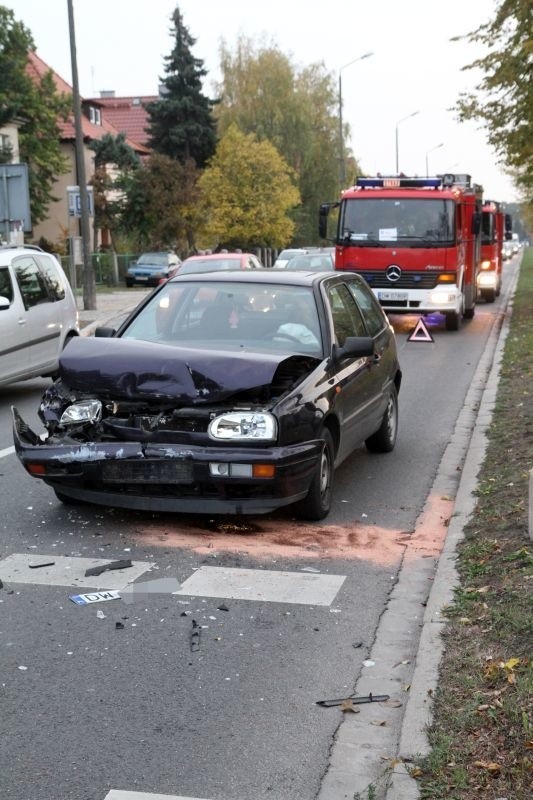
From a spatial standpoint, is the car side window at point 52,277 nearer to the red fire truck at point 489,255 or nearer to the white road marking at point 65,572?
the white road marking at point 65,572

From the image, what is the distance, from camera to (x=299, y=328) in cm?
788

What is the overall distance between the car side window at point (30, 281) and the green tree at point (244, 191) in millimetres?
42273

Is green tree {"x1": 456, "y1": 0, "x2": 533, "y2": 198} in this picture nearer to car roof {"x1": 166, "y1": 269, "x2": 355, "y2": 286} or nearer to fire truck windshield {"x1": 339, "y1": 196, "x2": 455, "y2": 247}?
fire truck windshield {"x1": 339, "y1": 196, "x2": 455, "y2": 247}

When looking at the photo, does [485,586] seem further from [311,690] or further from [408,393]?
[408,393]

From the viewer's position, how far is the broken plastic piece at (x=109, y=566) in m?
6.14

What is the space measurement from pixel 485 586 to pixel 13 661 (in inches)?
92.0

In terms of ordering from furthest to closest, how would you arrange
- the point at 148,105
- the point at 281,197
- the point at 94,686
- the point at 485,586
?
the point at 148,105
the point at 281,197
the point at 485,586
the point at 94,686

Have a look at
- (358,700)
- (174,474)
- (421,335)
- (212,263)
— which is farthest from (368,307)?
(212,263)

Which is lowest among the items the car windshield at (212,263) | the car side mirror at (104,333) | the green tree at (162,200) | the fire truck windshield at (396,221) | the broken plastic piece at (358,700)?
the broken plastic piece at (358,700)

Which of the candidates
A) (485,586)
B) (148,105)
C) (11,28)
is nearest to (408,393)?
(485,586)

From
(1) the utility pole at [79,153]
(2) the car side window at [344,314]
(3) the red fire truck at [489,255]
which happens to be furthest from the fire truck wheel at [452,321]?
(2) the car side window at [344,314]

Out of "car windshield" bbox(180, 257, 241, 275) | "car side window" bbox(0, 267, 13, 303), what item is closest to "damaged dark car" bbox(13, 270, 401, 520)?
"car side window" bbox(0, 267, 13, 303)

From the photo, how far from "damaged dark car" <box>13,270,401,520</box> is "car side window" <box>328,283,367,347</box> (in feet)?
0.40

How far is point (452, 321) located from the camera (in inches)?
893
